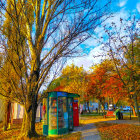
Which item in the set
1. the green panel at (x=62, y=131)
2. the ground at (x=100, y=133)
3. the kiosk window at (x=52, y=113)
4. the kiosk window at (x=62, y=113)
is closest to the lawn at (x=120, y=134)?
the ground at (x=100, y=133)

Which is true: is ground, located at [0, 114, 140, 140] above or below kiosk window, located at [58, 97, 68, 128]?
below

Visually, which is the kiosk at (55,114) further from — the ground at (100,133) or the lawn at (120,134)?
the lawn at (120,134)

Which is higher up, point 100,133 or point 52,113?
point 52,113

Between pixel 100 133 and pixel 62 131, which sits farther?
pixel 62 131

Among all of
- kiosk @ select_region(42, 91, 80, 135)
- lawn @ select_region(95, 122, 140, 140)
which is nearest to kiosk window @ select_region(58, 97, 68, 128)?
kiosk @ select_region(42, 91, 80, 135)

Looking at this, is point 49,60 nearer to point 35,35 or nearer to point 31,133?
point 35,35

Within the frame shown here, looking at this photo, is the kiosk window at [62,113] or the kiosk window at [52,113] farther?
the kiosk window at [62,113]

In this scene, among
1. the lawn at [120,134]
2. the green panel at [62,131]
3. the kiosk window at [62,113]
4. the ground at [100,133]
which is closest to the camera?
the lawn at [120,134]

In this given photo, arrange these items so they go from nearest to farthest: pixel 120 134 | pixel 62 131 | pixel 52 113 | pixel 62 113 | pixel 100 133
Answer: pixel 120 134, pixel 100 133, pixel 62 131, pixel 52 113, pixel 62 113

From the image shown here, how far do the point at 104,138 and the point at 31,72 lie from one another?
473 cm

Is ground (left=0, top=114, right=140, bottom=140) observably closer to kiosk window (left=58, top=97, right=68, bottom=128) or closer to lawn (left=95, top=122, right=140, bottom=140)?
lawn (left=95, top=122, right=140, bottom=140)

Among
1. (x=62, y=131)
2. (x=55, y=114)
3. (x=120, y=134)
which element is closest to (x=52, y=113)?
(x=55, y=114)

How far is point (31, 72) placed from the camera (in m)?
7.62

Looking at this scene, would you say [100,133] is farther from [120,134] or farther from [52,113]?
[52,113]
